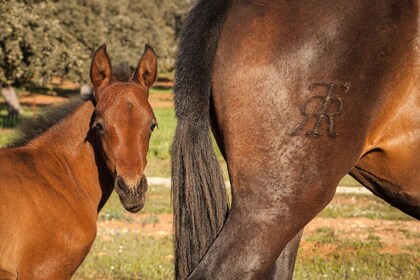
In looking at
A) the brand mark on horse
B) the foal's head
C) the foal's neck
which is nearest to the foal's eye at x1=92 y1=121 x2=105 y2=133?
the foal's head

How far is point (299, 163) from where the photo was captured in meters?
2.85

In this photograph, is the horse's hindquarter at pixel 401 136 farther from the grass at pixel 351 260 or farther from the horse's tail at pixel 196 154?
the grass at pixel 351 260

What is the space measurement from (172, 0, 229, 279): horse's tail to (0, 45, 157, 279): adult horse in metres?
1.06

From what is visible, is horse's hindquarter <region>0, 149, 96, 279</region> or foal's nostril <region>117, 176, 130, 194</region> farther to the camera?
foal's nostril <region>117, 176, 130, 194</region>

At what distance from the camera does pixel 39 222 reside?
14.1 feet

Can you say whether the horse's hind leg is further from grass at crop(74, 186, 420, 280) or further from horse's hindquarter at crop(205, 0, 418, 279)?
grass at crop(74, 186, 420, 280)

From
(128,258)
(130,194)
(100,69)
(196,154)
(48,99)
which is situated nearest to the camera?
(196,154)

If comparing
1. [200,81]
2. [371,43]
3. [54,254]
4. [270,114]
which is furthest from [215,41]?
[54,254]

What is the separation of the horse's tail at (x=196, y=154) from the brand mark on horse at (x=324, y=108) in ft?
1.56

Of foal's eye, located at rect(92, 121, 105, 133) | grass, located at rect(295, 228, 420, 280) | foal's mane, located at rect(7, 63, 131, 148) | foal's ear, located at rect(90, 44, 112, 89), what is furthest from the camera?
grass, located at rect(295, 228, 420, 280)

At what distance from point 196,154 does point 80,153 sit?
1.97m

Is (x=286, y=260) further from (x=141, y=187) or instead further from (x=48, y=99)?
(x=48, y=99)

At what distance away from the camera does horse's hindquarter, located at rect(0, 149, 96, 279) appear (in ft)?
13.5

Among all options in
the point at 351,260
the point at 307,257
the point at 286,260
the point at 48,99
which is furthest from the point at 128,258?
the point at 48,99
